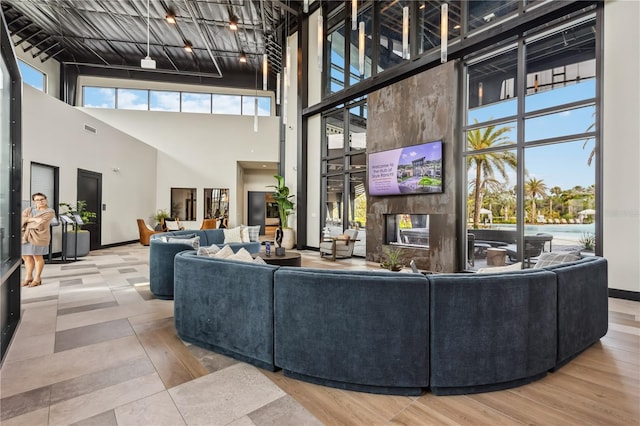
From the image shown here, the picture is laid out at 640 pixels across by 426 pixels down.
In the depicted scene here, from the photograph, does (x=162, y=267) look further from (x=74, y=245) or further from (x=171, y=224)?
(x=171, y=224)

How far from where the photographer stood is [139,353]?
2.55 metres

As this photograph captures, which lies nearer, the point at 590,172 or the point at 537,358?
the point at 537,358

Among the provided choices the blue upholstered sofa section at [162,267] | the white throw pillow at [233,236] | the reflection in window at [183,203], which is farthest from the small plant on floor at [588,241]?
the reflection in window at [183,203]

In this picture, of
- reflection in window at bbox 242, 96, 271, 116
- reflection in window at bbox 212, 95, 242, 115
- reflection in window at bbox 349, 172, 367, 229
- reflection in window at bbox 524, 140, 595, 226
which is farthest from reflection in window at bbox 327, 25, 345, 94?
reflection in window at bbox 212, 95, 242, 115

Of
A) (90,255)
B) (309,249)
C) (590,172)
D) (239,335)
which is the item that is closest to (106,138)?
(90,255)

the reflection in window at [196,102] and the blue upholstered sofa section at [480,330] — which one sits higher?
the reflection in window at [196,102]

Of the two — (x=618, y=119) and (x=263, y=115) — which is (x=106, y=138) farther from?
(x=618, y=119)

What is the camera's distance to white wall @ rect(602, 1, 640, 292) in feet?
13.3

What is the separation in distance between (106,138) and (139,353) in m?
9.17

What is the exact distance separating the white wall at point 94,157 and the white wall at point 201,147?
1.82ft

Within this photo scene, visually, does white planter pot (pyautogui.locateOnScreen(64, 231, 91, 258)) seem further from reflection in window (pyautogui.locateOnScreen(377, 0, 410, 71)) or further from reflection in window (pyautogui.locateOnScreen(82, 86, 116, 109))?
reflection in window (pyautogui.locateOnScreen(377, 0, 410, 71))

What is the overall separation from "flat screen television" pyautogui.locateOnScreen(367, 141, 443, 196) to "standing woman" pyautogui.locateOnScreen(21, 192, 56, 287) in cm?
608

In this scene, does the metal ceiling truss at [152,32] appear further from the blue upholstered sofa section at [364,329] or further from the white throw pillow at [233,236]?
the blue upholstered sofa section at [364,329]

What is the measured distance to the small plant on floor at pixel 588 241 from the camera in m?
4.52
